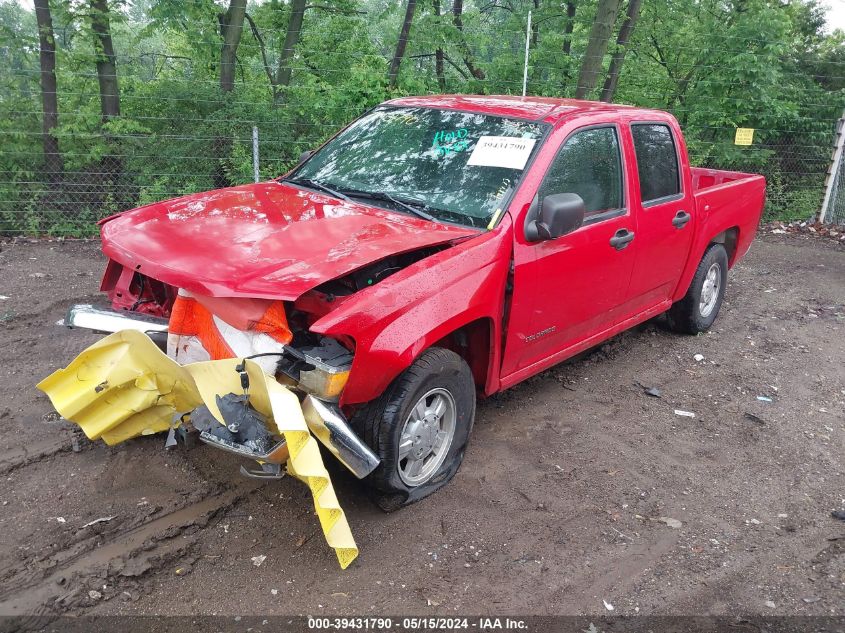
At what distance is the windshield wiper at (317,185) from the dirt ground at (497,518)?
1648mm

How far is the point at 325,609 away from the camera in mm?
2893

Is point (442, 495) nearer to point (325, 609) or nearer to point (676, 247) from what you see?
point (325, 609)

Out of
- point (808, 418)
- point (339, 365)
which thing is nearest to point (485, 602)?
point (339, 365)

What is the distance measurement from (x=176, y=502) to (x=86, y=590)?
0.63m

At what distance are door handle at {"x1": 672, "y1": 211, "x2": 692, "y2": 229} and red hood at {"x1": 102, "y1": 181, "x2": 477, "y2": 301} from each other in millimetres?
2177

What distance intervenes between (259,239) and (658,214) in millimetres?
2877

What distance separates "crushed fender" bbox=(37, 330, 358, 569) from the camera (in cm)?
302

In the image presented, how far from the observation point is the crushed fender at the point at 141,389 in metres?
3.02

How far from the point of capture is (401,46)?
1128cm

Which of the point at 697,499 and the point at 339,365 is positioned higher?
the point at 339,365

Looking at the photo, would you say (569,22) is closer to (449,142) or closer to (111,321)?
(449,142)

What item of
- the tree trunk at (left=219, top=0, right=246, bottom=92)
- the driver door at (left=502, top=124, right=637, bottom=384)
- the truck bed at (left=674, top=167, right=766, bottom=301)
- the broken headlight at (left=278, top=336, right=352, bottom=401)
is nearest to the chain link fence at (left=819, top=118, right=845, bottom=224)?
the truck bed at (left=674, top=167, right=766, bottom=301)

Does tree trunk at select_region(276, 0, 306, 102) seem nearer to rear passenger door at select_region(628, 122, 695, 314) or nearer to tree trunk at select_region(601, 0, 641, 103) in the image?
tree trunk at select_region(601, 0, 641, 103)

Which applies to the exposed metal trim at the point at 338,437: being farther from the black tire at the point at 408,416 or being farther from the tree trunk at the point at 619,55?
the tree trunk at the point at 619,55
